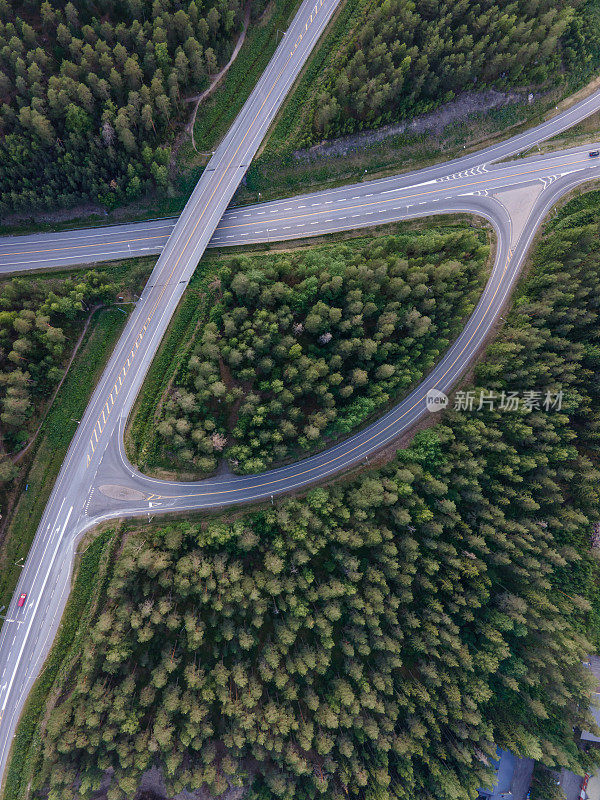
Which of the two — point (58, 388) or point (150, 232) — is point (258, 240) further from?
point (58, 388)

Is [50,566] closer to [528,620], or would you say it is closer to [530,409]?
[528,620]

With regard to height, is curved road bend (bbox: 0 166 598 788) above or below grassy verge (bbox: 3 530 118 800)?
above

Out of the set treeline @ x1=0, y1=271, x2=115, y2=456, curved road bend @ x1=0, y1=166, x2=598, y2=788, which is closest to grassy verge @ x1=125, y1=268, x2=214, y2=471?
curved road bend @ x1=0, y1=166, x2=598, y2=788

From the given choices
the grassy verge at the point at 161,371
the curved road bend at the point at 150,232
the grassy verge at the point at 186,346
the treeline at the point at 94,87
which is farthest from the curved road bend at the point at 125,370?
the treeline at the point at 94,87

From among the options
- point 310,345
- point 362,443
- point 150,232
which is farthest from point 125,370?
point 362,443

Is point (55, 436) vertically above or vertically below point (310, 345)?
below

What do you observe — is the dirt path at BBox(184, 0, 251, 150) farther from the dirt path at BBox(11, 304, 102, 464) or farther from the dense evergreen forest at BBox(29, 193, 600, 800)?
the dense evergreen forest at BBox(29, 193, 600, 800)

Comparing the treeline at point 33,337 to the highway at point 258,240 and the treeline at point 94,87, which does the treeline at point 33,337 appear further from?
the treeline at point 94,87
